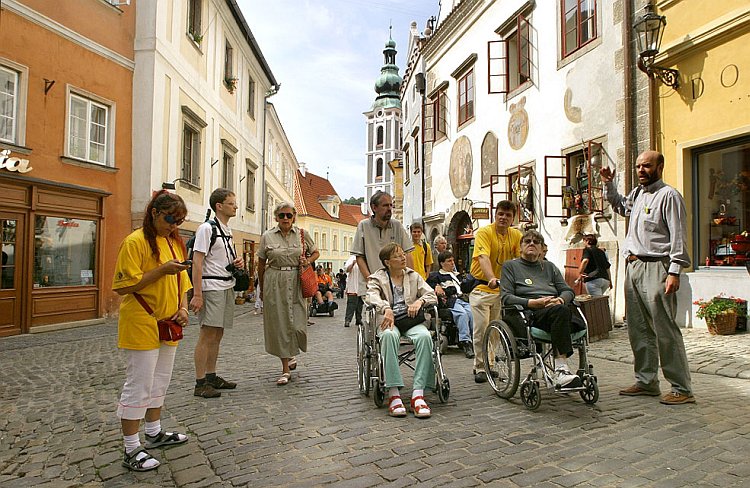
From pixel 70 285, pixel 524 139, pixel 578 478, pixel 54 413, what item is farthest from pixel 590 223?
pixel 70 285

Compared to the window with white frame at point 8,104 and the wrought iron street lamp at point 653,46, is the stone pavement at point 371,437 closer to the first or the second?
the wrought iron street lamp at point 653,46

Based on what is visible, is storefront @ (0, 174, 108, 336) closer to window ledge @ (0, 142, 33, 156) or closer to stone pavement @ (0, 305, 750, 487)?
window ledge @ (0, 142, 33, 156)

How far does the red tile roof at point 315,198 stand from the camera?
52.6 meters

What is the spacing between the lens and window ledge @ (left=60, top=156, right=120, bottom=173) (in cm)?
1111

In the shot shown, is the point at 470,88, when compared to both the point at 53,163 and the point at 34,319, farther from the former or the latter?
the point at 34,319

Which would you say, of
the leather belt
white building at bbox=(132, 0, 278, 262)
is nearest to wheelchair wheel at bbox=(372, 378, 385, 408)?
the leather belt

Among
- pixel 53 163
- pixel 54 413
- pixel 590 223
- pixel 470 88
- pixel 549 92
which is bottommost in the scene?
pixel 54 413

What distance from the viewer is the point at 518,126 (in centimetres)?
1425

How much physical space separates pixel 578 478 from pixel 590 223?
→ 915cm

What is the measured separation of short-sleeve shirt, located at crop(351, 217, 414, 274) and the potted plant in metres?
5.22

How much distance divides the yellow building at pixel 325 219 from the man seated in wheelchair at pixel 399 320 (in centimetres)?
4604

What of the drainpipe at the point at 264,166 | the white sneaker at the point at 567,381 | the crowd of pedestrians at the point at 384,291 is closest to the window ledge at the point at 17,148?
the crowd of pedestrians at the point at 384,291

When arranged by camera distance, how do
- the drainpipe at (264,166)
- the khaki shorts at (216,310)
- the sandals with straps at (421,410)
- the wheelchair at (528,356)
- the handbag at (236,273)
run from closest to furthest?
the sandals with straps at (421,410), the wheelchair at (528,356), the khaki shorts at (216,310), the handbag at (236,273), the drainpipe at (264,166)

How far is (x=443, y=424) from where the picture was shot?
4.05 m
